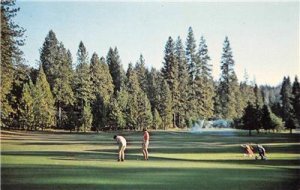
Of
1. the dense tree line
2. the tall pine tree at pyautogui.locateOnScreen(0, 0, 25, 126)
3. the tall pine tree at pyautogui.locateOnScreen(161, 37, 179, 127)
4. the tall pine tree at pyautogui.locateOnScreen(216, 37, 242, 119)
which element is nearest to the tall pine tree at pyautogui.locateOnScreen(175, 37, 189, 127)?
the dense tree line

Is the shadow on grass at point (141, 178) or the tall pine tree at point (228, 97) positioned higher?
the tall pine tree at point (228, 97)

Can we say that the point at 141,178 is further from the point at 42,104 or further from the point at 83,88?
the point at 42,104

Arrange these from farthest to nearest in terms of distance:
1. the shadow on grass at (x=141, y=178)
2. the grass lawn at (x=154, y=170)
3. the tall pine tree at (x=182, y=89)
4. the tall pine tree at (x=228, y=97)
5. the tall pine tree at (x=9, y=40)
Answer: the tall pine tree at (x=228, y=97), the tall pine tree at (x=182, y=89), the tall pine tree at (x=9, y=40), the grass lawn at (x=154, y=170), the shadow on grass at (x=141, y=178)

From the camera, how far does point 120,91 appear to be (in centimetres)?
2366

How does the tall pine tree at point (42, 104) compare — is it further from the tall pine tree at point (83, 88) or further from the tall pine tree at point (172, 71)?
the tall pine tree at point (172, 71)

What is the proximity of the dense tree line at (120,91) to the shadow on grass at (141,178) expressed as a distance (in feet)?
16.6

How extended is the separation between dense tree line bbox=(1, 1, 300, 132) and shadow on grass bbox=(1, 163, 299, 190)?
505 cm

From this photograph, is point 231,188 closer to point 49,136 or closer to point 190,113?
point 190,113

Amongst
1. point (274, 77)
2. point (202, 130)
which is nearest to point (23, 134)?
point (202, 130)

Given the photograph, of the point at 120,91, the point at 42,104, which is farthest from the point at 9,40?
the point at 42,104

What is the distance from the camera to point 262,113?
89.5ft

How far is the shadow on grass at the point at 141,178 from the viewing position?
12.4 meters

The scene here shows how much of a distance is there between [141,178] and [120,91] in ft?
35.3

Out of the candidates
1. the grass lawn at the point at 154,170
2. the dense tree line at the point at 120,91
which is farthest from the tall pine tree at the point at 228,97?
the grass lawn at the point at 154,170
